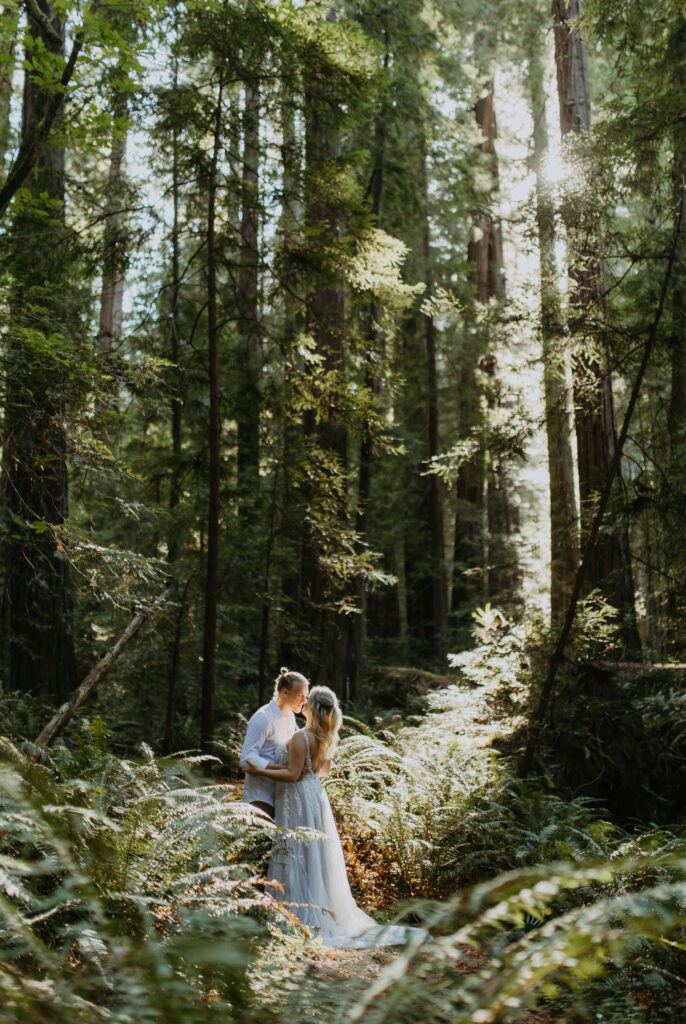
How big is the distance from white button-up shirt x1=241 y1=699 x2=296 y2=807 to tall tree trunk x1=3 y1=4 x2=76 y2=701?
1.97 m

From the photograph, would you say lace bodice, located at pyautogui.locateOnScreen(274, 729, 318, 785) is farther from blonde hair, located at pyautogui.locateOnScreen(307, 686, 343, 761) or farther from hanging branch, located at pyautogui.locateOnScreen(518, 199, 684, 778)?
hanging branch, located at pyautogui.locateOnScreen(518, 199, 684, 778)

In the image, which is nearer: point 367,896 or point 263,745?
point 263,745

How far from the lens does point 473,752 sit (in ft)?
25.7

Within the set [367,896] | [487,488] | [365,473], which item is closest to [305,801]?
[367,896]

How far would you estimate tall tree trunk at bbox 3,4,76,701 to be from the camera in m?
5.30

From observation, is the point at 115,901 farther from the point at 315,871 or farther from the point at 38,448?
the point at 38,448

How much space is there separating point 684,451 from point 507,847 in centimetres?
519

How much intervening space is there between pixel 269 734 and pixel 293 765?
409mm

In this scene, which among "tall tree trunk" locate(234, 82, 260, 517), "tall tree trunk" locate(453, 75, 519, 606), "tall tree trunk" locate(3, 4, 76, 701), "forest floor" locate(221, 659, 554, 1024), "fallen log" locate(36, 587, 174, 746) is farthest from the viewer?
"tall tree trunk" locate(453, 75, 519, 606)

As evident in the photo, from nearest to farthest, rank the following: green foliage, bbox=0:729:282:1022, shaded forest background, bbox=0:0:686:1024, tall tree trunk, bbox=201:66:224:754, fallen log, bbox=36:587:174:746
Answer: green foliage, bbox=0:729:282:1022, shaded forest background, bbox=0:0:686:1024, fallen log, bbox=36:587:174:746, tall tree trunk, bbox=201:66:224:754

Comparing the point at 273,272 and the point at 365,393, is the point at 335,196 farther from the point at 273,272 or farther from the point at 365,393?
the point at 365,393

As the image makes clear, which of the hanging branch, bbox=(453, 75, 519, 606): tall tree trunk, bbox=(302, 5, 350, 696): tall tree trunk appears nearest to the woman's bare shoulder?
the hanging branch

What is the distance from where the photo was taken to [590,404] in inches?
365

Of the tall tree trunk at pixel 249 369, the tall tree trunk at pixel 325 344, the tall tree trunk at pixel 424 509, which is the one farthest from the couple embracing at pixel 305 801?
the tall tree trunk at pixel 424 509
